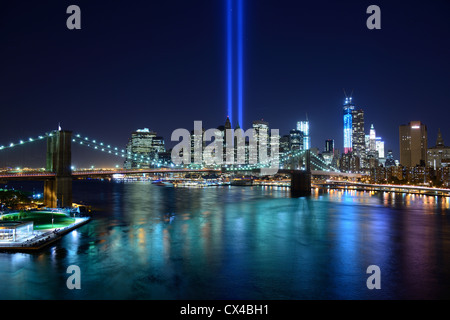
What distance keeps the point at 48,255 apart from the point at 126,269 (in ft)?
15.1

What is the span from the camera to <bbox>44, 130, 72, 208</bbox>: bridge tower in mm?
31578

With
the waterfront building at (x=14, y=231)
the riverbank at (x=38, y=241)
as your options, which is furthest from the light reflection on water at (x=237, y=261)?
the waterfront building at (x=14, y=231)

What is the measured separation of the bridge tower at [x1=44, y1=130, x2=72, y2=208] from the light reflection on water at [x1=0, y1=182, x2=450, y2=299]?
663 centimetres

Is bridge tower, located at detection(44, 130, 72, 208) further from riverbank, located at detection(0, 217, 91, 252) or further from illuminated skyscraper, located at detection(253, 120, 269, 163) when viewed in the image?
illuminated skyscraper, located at detection(253, 120, 269, 163)

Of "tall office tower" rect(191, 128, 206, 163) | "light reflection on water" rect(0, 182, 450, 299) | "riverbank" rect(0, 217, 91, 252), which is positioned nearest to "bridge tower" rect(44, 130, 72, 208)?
"light reflection on water" rect(0, 182, 450, 299)

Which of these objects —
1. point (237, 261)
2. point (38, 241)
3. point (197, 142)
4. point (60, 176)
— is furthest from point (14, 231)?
point (197, 142)

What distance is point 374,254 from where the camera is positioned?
18.3 m

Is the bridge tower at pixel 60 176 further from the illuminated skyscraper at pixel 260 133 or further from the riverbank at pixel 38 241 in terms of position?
the illuminated skyscraper at pixel 260 133

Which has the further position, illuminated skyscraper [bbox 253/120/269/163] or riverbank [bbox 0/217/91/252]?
illuminated skyscraper [bbox 253/120/269/163]

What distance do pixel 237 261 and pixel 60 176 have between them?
2212 centimetres

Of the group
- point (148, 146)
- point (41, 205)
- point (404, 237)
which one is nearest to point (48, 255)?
point (41, 205)

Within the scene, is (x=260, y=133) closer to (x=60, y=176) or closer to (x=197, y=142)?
(x=197, y=142)

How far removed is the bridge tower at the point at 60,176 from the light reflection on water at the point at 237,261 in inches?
261
